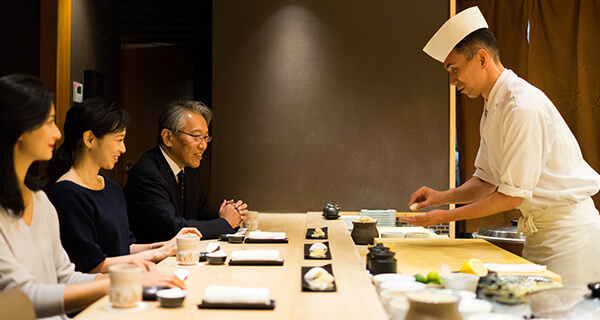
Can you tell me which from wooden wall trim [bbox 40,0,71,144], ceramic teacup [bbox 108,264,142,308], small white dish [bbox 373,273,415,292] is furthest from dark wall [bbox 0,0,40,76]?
small white dish [bbox 373,273,415,292]

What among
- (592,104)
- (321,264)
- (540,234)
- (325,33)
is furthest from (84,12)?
(592,104)

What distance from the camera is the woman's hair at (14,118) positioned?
4.76 feet

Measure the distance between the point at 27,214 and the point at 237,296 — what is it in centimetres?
76

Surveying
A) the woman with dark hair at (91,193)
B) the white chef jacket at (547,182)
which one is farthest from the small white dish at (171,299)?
the white chef jacket at (547,182)

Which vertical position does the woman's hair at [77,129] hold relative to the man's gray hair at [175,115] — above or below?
below

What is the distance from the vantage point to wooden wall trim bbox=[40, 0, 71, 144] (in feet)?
11.2

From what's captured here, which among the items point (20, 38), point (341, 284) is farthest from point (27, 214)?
point (20, 38)

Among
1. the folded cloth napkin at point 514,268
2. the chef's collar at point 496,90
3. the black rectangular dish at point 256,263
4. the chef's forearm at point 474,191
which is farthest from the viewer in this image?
the chef's forearm at point 474,191

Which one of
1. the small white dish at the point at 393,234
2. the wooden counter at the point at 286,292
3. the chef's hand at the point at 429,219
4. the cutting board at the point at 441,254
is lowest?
the small white dish at the point at 393,234

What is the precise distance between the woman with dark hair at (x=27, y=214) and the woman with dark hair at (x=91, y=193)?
1.30 ft

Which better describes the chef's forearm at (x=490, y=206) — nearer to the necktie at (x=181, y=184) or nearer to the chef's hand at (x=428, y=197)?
the chef's hand at (x=428, y=197)

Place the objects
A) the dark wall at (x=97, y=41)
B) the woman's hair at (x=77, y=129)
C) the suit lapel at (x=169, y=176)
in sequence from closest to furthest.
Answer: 1. the woman's hair at (x=77, y=129)
2. the suit lapel at (x=169, y=176)
3. the dark wall at (x=97, y=41)

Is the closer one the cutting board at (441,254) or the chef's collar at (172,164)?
the cutting board at (441,254)

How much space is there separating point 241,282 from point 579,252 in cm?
143
